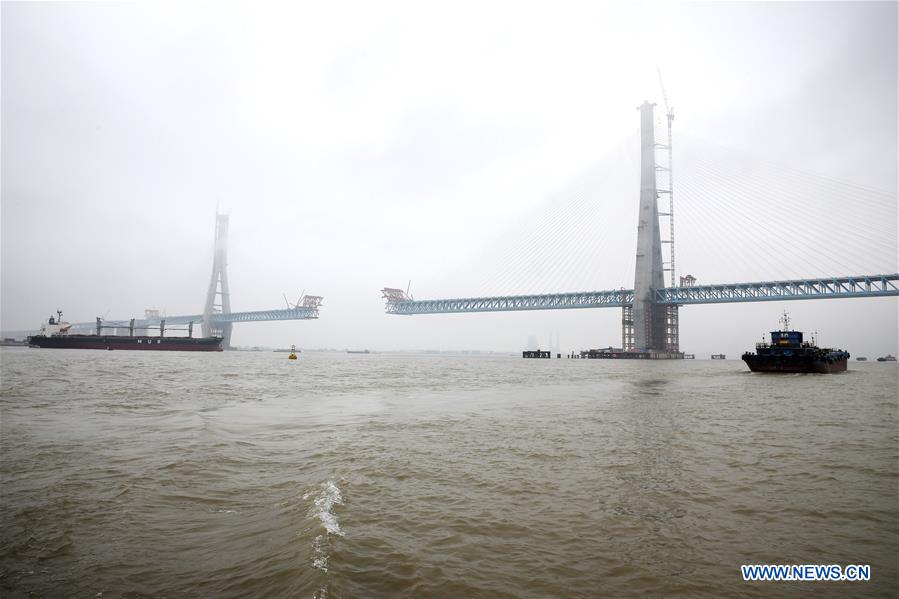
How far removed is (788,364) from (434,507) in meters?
50.0

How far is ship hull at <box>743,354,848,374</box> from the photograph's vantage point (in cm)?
4241

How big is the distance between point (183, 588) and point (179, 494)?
290 centimetres

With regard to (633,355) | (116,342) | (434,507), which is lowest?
(633,355)

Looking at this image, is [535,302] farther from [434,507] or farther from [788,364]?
[434,507]

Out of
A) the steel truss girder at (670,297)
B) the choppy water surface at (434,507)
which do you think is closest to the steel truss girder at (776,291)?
the steel truss girder at (670,297)

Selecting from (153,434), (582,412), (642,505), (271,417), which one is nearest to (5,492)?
(153,434)

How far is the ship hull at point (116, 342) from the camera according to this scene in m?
83.1

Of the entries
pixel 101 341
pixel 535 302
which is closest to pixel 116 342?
pixel 101 341

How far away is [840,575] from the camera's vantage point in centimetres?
399

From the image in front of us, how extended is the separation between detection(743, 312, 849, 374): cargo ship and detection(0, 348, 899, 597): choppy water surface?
1467 inches

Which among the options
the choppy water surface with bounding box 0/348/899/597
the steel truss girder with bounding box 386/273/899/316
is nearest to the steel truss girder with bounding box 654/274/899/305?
the steel truss girder with bounding box 386/273/899/316

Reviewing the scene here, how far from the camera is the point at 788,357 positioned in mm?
42531

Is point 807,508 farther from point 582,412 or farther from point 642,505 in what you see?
point 582,412

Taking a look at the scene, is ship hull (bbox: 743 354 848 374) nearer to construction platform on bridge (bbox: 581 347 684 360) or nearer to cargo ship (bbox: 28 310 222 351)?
construction platform on bridge (bbox: 581 347 684 360)
